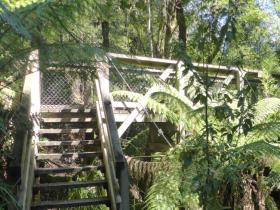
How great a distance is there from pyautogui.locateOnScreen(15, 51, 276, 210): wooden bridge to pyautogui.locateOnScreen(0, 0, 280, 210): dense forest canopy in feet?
0.78

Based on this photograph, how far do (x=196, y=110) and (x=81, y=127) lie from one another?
3149mm

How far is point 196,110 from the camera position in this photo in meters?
4.11

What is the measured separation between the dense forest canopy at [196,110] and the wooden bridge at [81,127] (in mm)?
237

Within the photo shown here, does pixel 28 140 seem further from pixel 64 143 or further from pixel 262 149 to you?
pixel 262 149

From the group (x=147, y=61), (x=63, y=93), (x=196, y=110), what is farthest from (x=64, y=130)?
(x=196, y=110)

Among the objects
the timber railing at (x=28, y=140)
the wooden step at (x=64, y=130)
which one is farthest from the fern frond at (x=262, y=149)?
the wooden step at (x=64, y=130)

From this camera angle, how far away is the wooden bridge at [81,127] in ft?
14.8

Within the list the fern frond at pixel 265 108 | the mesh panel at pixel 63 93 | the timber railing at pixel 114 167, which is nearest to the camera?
the timber railing at pixel 114 167

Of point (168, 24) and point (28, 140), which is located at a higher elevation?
point (168, 24)

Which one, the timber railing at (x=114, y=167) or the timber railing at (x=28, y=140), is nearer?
the timber railing at (x=28, y=140)

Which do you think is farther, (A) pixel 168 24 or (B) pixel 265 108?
(A) pixel 168 24

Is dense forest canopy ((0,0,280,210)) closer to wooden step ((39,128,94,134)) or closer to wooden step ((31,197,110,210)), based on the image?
wooden step ((31,197,110,210))

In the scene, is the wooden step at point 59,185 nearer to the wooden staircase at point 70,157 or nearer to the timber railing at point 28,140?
the wooden staircase at point 70,157

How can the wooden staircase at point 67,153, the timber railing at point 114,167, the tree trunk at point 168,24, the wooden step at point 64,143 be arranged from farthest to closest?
the tree trunk at point 168,24 < the wooden step at point 64,143 < the wooden staircase at point 67,153 < the timber railing at point 114,167
